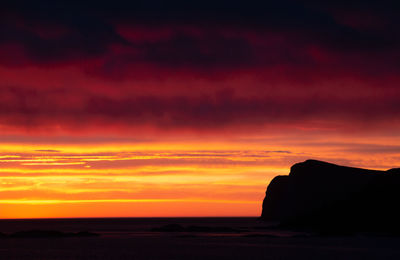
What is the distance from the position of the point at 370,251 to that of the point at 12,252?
2326 inches

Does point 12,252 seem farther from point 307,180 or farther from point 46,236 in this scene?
point 307,180

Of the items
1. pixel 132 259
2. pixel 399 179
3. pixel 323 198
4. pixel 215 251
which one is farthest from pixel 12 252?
pixel 323 198

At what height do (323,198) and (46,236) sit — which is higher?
(323,198)

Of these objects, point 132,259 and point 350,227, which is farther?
point 350,227

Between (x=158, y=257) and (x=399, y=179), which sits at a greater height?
(x=399, y=179)

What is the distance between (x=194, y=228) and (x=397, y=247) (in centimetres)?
9836

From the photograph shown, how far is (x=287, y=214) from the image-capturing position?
199 m

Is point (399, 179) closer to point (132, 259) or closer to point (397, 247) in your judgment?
point (397, 247)

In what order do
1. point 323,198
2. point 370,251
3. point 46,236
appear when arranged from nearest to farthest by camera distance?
1. point 370,251
2. point 46,236
3. point 323,198

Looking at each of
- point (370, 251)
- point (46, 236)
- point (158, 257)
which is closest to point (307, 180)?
point (46, 236)

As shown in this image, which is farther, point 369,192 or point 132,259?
point 369,192

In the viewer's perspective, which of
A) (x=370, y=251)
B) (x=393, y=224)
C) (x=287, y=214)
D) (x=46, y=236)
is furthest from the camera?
(x=287, y=214)

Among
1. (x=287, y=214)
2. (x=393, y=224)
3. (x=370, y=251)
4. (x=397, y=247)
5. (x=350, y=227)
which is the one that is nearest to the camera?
(x=370, y=251)

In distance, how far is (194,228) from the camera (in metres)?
185
